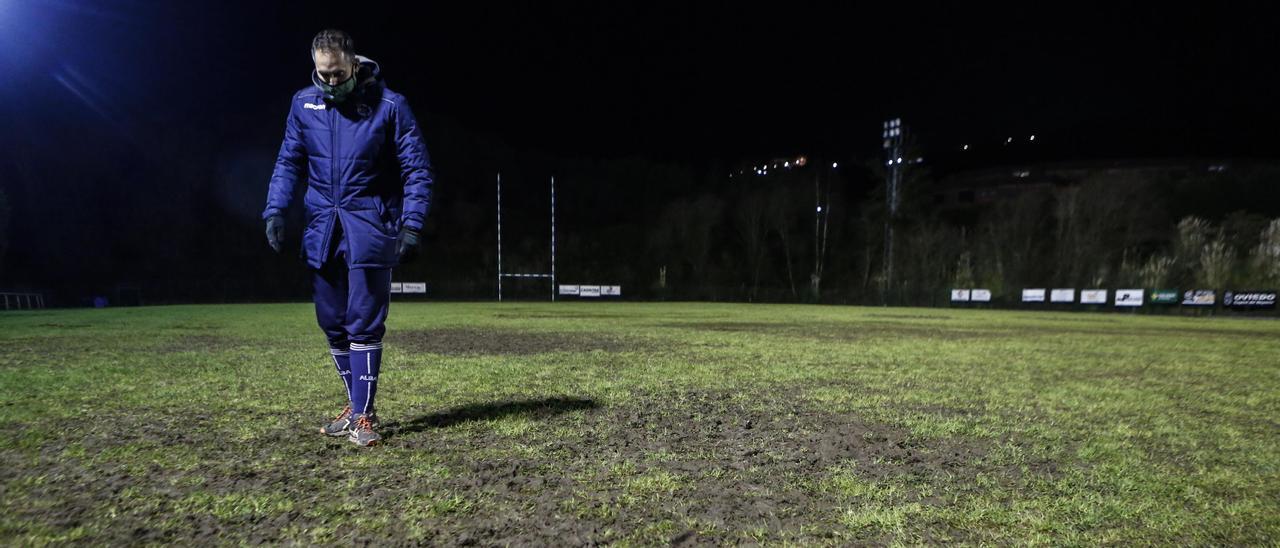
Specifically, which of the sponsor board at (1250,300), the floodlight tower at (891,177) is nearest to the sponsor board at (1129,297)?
the sponsor board at (1250,300)

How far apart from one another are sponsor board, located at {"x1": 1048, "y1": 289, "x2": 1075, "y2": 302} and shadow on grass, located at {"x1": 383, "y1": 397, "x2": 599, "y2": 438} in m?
35.2

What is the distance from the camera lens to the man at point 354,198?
3572mm

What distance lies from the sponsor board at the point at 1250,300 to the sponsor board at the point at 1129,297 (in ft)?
9.34

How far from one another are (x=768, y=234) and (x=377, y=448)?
54533 mm

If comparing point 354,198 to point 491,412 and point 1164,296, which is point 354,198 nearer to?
point 491,412

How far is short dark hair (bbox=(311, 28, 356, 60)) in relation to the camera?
3.48 meters

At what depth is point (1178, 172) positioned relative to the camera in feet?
191

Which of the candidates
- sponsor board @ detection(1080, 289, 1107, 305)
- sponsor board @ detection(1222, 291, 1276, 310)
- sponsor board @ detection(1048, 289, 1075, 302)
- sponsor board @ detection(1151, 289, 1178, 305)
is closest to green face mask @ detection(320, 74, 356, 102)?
sponsor board @ detection(1222, 291, 1276, 310)

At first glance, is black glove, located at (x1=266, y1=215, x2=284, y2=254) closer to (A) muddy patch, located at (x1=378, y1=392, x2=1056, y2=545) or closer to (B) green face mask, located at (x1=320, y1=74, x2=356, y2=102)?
(B) green face mask, located at (x1=320, y1=74, x2=356, y2=102)

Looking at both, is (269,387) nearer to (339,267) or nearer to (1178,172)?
Result: (339,267)

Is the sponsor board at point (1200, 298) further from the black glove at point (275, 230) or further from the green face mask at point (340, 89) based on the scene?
the black glove at point (275, 230)

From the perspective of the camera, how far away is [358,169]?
3609 mm

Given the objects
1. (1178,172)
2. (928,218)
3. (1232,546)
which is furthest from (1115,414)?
(1178,172)

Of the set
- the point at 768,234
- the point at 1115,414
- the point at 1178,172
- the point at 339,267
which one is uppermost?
the point at 1178,172
